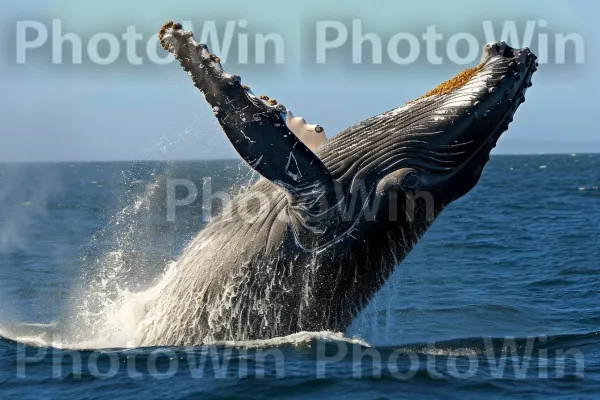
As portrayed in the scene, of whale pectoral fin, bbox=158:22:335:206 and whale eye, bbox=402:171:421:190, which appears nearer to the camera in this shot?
whale pectoral fin, bbox=158:22:335:206

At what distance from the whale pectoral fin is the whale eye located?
1170 millimetres

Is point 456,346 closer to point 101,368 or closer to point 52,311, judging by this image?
point 101,368

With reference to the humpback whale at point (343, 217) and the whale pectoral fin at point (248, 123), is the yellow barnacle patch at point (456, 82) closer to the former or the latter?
the humpback whale at point (343, 217)

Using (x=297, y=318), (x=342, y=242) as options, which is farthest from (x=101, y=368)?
(x=342, y=242)

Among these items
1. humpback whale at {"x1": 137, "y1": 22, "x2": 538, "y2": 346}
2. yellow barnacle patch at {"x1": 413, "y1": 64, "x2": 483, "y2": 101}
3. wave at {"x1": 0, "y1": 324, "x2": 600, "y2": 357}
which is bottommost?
wave at {"x1": 0, "y1": 324, "x2": 600, "y2": 357}

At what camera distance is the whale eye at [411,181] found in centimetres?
1071

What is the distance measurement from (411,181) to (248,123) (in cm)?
200

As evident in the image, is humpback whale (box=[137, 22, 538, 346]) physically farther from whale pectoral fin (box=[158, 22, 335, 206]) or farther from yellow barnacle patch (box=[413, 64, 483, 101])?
whale pectoral fin (box=[158, 22, 335, 206])

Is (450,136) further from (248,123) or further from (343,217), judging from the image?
(248,123)

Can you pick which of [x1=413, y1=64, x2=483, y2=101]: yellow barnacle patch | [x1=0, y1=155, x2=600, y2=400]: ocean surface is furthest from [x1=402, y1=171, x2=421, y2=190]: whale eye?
[x1=0, y1=155, x2=600, y2=400]: ocean surface

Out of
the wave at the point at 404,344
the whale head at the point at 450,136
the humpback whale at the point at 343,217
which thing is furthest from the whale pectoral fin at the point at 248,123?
the wave at the point at 404,344

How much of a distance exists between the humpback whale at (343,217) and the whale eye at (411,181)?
1 centimetres

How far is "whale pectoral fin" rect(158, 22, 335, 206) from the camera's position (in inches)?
391

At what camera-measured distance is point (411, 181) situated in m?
10.7
